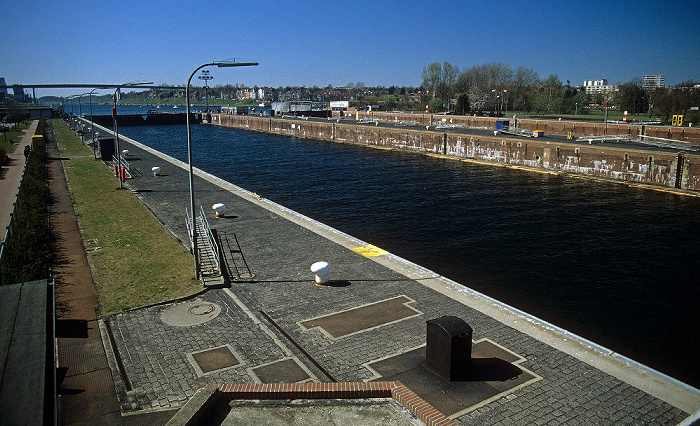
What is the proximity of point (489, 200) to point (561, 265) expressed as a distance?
14.5m

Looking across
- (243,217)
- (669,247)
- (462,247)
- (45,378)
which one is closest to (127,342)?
(45,378)

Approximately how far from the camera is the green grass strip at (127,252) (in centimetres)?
1758

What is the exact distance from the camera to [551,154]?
49.6 m

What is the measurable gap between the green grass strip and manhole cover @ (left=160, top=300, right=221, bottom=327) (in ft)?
3.13

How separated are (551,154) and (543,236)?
23.9 meters

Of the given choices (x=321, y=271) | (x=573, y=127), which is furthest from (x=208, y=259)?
(x=573, y=127)

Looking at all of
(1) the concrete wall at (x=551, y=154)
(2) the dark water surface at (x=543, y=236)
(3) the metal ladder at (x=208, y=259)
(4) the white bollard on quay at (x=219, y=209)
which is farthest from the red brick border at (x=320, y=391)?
(1) the concrete wall at (x=551, y=154)

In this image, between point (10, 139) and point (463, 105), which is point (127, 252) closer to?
point (10, 139)

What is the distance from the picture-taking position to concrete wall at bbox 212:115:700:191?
39.8 m

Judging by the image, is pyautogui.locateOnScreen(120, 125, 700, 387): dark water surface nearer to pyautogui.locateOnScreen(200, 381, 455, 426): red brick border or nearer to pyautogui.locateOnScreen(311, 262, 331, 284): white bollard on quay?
pyautogui.locateOnScreen(311, 262, 331, 284): white bollard on quay

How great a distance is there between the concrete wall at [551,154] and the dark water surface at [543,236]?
1.74 m

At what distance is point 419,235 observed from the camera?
29.0 metres

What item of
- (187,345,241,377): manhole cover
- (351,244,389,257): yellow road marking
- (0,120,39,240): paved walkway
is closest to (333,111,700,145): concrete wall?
(351,244,389,257): yellow road marking

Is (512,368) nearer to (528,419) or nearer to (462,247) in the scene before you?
(528,419)
